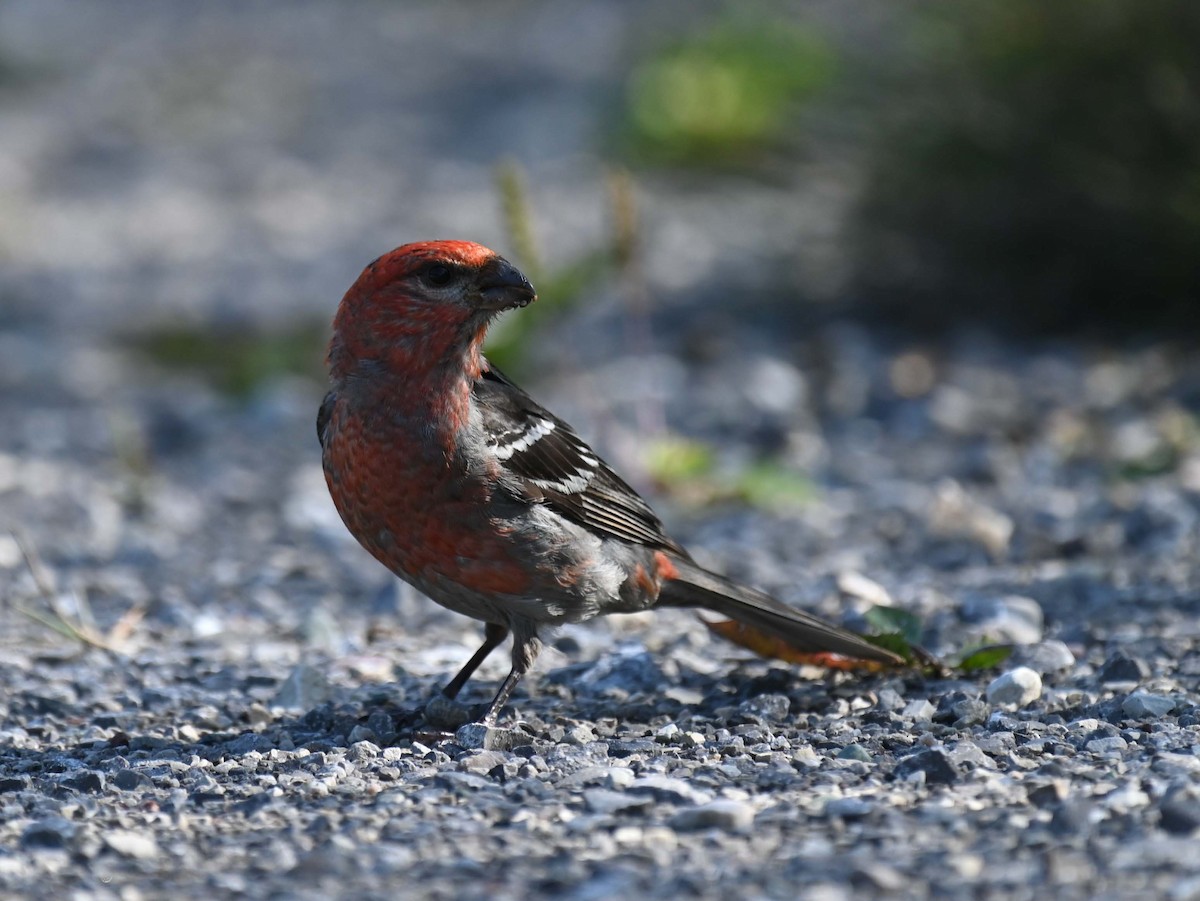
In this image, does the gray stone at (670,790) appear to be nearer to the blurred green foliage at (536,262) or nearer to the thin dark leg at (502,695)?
the thin dark leg at (502,695)

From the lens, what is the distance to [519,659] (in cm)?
417

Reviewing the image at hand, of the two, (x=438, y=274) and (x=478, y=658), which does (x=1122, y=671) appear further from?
(x=438, y=274)

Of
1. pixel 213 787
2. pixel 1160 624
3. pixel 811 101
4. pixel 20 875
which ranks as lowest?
pixel 20 875

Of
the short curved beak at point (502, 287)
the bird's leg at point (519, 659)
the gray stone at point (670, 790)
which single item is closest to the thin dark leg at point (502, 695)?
the bird's leg at point (519, 659)

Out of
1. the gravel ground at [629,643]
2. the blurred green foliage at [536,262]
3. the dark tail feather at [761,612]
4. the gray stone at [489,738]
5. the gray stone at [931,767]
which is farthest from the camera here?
the blurred green foliage at [536,262]

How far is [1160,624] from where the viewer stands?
15.5 ft

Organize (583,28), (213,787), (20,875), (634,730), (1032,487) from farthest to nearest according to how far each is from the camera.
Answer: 1. (583,28)
2. (1032,487)
3. (634,730)
4. (213,787)
5. (20,875)

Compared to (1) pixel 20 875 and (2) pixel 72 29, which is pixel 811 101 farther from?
(2) pixel 72 29

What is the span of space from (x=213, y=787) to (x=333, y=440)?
0.97m

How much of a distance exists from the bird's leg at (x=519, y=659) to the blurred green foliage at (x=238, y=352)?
13.3 feet

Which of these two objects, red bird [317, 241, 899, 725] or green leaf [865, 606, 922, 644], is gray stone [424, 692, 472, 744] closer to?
red bird [317, 241, 899, 725]

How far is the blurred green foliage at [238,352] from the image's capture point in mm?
8070

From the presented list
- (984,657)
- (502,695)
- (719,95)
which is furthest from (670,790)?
(719,95)

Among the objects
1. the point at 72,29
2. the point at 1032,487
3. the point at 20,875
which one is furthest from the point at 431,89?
the point at 20,875
